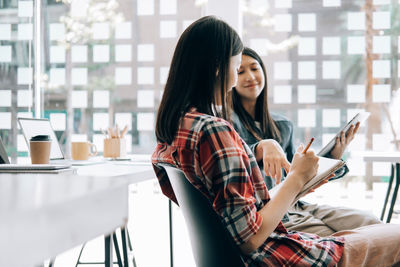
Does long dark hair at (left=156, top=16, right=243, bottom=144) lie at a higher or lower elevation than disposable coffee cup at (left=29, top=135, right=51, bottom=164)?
higher

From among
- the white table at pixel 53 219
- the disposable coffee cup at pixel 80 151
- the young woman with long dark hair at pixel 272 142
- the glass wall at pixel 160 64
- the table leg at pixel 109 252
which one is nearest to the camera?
the white table at pixel 53 219

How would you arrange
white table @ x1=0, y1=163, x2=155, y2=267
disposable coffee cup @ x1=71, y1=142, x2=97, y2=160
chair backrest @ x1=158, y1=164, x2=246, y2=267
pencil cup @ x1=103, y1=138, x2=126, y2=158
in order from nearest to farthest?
1. white table @ x1=0, y1=163, x2=155, y2=267
2. chair backrest @ x1=158, y1=164, x2=246, y2=267
3. disposable coffee cup @ x1=71, y1=142, x2=97, y2=160
4. pencil cup @ x1=103, y1=138, x2=126, y2=158

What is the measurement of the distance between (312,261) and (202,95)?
1.50ft

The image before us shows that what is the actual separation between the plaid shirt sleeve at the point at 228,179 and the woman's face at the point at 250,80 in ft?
3.10

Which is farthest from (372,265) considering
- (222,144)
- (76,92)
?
(76,92)

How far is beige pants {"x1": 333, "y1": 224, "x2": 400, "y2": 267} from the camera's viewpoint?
0.93m

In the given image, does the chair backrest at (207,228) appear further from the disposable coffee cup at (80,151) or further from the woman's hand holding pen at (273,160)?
the disposable coffee cup at (80,151)

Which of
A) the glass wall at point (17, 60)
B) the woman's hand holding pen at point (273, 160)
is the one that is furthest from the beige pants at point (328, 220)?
the glass wall at point (17, 60)

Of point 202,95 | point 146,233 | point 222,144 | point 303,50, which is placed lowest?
point 146,233

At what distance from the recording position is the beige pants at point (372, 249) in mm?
929

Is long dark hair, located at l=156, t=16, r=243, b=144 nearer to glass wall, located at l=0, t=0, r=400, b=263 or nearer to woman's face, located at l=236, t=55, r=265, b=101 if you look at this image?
woman's face, located at l=236, t=55, r=265, b=101

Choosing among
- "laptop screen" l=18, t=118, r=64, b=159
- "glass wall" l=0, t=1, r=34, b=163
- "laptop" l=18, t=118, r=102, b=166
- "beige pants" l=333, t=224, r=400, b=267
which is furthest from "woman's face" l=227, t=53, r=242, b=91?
"glass wall" l=0, t=1, r=34, b=163

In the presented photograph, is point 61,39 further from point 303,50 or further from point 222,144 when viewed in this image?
point 222,144

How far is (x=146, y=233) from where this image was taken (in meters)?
3.35
